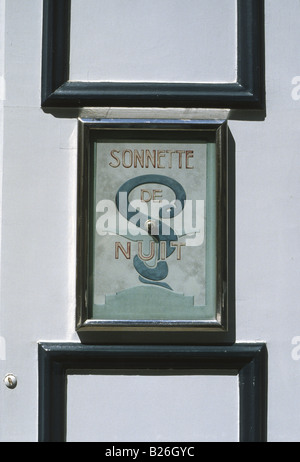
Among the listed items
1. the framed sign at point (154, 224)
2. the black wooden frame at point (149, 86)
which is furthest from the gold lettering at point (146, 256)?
the black wooden frame at point (149, 86)

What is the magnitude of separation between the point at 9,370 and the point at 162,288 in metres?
0.37

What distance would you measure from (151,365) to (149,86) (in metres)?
0.60

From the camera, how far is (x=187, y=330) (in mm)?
1392

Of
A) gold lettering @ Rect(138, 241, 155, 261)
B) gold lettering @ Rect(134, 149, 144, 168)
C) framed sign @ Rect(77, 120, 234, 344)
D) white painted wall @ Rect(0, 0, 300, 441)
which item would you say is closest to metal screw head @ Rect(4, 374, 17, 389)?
white painted wall @ Rect(0, 0, 300, 441)

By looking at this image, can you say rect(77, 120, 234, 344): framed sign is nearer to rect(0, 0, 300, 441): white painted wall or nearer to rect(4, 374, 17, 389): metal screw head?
rect(0, 0, 300, 441): white painted wall

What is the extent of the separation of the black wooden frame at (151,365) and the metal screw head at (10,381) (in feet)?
0.19

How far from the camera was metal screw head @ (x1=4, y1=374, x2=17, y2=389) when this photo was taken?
4.63 feet

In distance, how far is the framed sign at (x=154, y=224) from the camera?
4.60 ft

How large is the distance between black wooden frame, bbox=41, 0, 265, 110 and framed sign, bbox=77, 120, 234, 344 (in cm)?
5

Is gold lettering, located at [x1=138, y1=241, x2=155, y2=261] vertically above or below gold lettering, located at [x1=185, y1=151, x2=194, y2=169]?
below

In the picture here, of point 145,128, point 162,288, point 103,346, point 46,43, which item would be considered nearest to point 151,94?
point 145,128

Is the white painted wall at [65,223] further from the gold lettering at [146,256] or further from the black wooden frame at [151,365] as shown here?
the gold lettering at [146,256]
